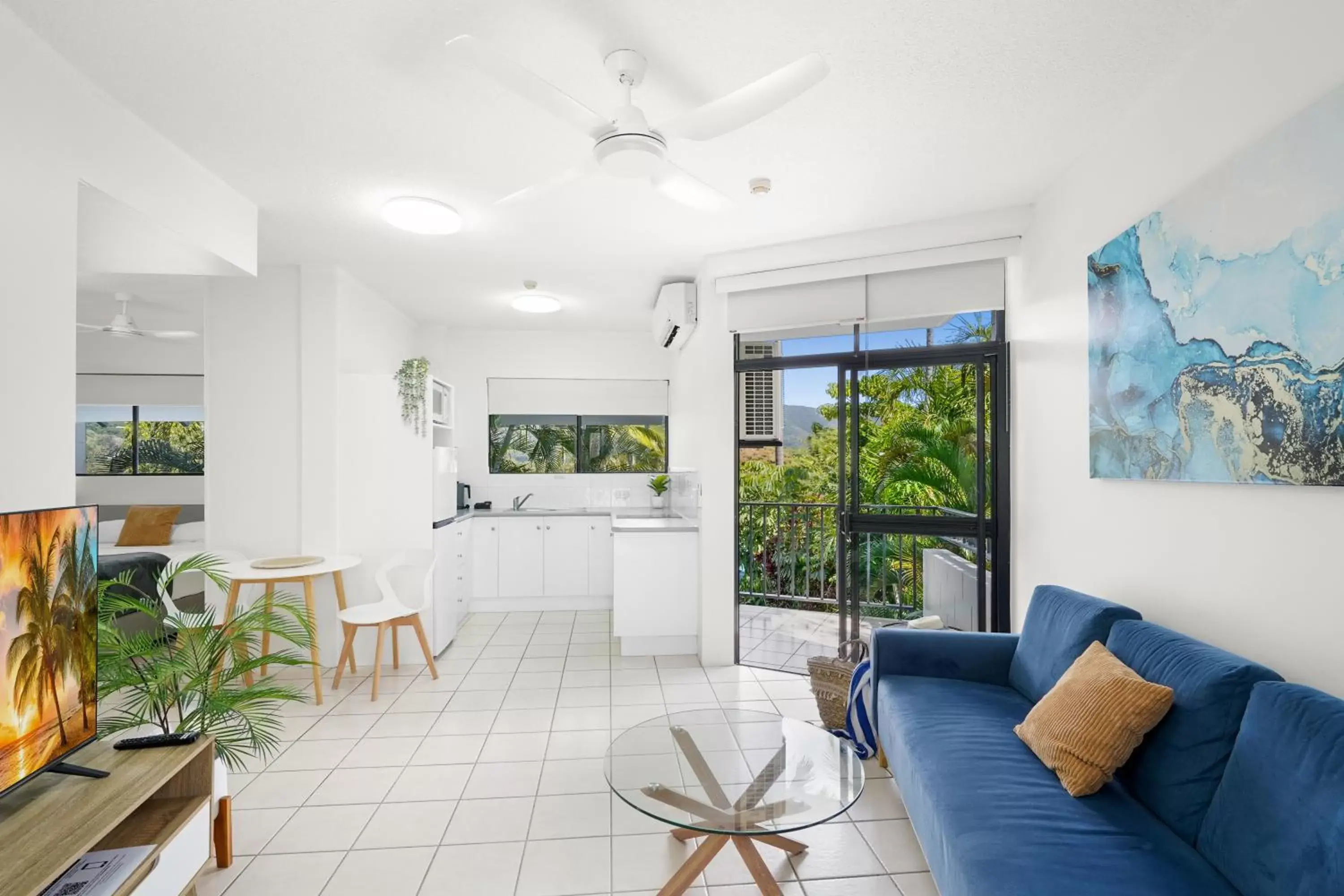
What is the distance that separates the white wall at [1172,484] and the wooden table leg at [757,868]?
1547 millimetres

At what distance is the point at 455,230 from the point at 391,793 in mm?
2659

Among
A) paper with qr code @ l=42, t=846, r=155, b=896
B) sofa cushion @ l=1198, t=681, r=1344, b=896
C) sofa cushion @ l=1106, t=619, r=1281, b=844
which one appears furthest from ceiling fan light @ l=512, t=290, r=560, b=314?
sofa cushion @ l=1198, t=681, r=1344, b=896

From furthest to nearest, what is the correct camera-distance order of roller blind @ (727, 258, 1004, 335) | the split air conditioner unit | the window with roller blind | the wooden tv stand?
the window with roller blind → the split air conditioner unit → roller blind @ (727, 258, 1004, 335) → the wooden tv stand

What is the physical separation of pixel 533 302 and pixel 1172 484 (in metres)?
3.86

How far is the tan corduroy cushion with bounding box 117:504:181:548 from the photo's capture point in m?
5.18

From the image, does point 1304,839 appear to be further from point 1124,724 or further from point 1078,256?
point 1078,256

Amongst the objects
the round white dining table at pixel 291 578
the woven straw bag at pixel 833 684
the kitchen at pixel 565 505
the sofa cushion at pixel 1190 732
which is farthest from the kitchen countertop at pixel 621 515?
the sofa cushion at pixel 1190 732

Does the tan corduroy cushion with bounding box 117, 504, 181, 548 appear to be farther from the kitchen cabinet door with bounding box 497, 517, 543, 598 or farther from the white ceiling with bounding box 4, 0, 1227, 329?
the white ceiling with bounding box 4, 0, 1227, 329

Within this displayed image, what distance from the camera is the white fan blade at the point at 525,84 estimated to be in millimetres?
1554

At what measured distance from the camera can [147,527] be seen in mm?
5215

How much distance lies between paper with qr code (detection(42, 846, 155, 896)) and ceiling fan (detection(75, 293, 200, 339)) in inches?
147

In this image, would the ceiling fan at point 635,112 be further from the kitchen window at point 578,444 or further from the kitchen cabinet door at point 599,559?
the kitchen window at point 578,444

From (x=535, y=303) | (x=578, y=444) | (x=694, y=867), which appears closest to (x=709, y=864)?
(x=694, y=867)

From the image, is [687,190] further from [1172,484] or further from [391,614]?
[391,614]
